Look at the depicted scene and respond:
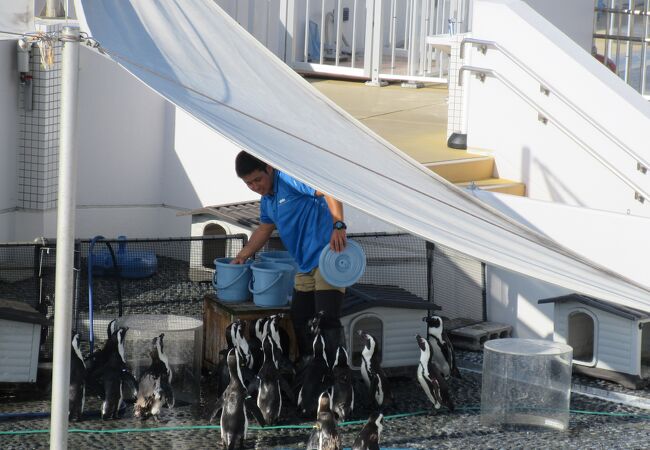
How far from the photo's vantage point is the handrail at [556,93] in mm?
9250

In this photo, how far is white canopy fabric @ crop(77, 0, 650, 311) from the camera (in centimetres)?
552

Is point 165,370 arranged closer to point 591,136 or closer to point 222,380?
point 222,380

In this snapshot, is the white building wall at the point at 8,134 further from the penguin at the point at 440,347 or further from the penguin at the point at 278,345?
the penguin at the point at 440,347

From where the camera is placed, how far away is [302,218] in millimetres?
7340

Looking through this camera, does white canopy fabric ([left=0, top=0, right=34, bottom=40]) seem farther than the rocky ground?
Yes

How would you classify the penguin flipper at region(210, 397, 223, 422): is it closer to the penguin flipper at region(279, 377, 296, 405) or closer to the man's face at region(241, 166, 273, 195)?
the penguin flipper at region(279, 377, 296, 405)

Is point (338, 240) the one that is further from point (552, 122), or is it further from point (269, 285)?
point (552, 122)

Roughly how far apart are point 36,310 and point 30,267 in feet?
2.05

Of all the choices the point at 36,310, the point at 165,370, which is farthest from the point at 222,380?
the point at 36,310

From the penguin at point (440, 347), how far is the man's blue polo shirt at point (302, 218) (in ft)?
3.47

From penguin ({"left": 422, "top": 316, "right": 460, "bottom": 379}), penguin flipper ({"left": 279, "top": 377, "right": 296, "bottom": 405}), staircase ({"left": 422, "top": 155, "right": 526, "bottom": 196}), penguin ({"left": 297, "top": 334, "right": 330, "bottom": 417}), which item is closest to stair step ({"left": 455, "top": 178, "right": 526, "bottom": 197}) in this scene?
staircase ({"left": 422, "top": 155, "right": 526, "bottom": 196})

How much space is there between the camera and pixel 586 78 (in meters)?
9.56

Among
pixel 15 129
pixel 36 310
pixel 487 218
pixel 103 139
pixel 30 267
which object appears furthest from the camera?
pixel 103 139

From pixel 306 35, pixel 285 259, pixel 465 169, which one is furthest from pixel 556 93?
pixel 306 35
